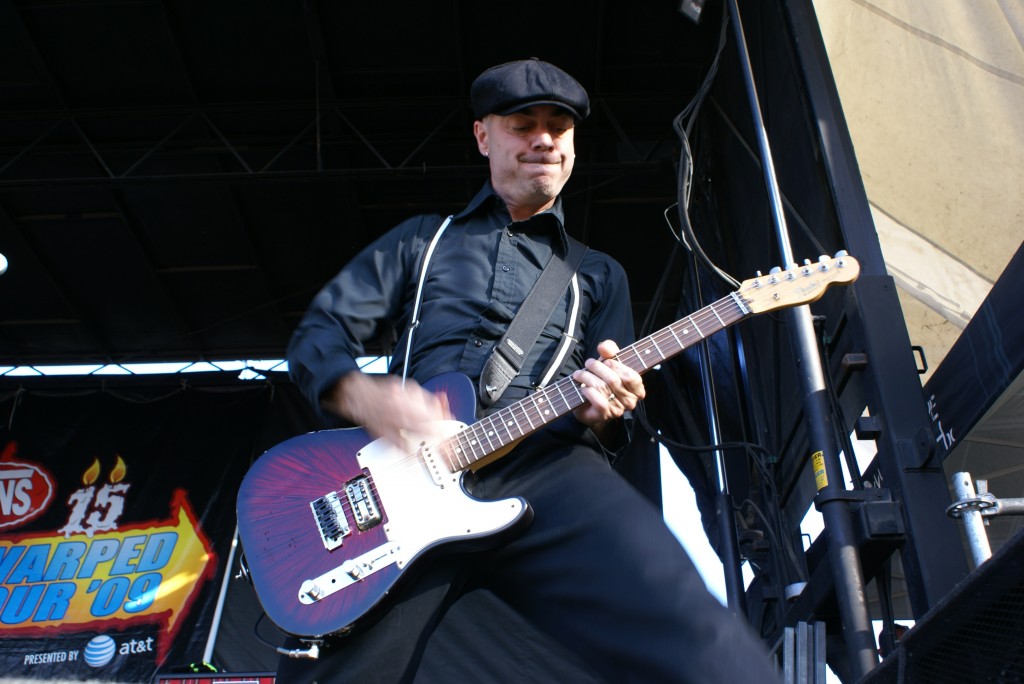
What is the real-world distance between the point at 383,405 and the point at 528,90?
800 mm

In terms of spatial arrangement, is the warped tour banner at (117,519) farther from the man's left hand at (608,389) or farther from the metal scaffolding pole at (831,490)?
the man's left hand at (608,389)

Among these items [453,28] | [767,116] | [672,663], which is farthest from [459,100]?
[672,663]

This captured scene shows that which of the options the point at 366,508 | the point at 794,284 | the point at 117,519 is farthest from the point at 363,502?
the point at 117,519

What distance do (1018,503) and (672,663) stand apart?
111 centimetres

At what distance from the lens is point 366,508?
1.71 m

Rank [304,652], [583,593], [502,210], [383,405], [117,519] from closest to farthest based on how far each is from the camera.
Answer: [583,593] < [304,652] < [383,405] < [502,210] < [117,519]

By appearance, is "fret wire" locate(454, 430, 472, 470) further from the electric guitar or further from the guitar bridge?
the guitar bridge

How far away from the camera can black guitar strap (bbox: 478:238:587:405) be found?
1.84 m

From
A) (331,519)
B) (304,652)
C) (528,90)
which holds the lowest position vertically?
(304,652)

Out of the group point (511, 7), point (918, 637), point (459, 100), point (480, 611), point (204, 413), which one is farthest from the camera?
point (204, 413)

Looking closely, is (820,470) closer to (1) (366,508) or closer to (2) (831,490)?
(2) (831,490)

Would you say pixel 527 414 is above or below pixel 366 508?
Result: above

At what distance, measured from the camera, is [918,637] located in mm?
1233

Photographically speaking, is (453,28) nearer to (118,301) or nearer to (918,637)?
(118,301)
